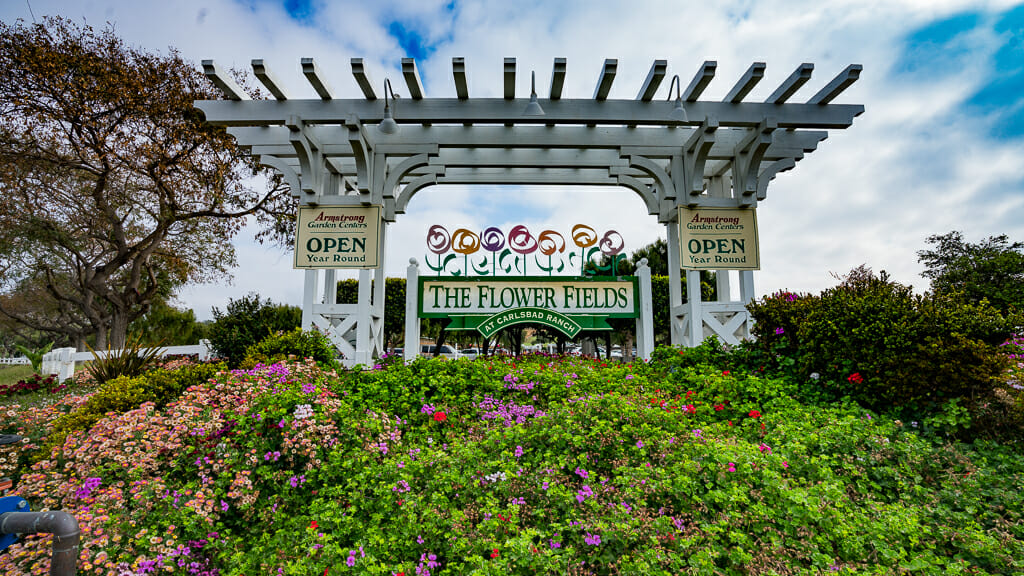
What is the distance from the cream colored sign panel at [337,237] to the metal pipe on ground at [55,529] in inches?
186

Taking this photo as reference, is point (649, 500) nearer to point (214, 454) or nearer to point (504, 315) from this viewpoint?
point (214, 454)

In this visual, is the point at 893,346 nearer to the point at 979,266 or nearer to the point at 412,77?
the point at 412,77

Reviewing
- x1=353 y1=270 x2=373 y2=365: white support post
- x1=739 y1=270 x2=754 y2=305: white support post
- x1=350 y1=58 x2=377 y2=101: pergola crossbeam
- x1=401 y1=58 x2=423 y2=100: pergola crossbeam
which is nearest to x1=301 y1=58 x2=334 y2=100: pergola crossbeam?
x1=350 y1=58 x2=377 y2=101: pergola crossbeam

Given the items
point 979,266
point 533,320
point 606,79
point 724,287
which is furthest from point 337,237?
point 979,266

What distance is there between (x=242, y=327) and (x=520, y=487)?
6099 mm

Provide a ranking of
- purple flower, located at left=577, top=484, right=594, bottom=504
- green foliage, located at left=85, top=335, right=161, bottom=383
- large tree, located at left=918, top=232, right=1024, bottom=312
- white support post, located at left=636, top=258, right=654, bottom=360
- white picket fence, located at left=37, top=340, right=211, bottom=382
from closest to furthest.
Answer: purple flower, located at left=577, top=484, right=594, bottom=504 → green foliage, located at left=85, top=335, right=161, bottom=383 → white support post, located at left=636, top=258, right=654, bottom=360 → white picket fence, located at left=37, top=340, right=211, bottom=382 → large tree, located at left=918, top=232, right=1024, bottom=312

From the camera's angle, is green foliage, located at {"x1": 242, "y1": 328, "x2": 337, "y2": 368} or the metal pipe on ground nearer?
the metal pipe on ground

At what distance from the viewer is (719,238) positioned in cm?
680

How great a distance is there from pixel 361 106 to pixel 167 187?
30.9 feet

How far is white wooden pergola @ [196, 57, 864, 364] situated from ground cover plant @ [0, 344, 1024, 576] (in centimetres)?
277

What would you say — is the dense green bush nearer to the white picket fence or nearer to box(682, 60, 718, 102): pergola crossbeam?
box(682, 60, 718, 102): pergola crossbeam

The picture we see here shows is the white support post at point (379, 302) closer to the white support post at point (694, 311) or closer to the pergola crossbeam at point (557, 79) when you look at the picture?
the pergola crossbeam at point (557, 79)

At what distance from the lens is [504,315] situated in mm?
7141

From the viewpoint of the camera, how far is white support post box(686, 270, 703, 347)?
21.8 feet
